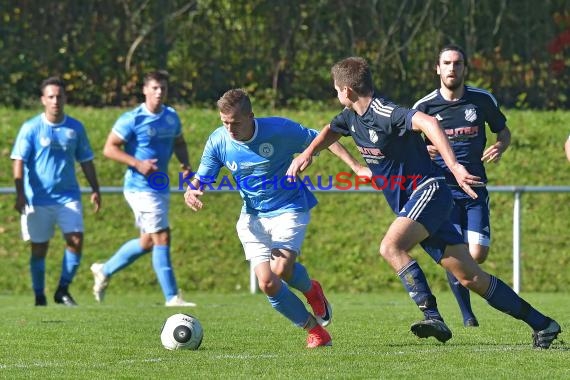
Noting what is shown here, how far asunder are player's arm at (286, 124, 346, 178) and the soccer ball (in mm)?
1155

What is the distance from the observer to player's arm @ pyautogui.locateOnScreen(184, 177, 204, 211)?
8297mm

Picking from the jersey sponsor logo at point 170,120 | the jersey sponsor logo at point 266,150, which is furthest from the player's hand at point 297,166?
the jersey sponsor logo at point 170,120

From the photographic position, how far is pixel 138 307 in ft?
43.2

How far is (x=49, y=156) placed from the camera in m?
13.6

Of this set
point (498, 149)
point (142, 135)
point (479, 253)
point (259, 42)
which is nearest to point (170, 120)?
point (142, 135)

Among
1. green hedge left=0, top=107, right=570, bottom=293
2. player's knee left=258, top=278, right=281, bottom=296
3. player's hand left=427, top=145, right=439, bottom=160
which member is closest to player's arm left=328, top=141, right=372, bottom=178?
player's knee left=258, top=278, right=281, bottom=296

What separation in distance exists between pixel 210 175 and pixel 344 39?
1298 centimetres

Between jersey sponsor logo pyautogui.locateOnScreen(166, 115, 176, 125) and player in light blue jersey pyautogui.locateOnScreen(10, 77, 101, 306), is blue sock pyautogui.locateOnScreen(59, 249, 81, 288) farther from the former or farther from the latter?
jersey sponsor logo pyautogui.locateOnScreen(166, 115, 176, 125)

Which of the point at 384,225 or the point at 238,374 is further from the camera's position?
the point at 384,225

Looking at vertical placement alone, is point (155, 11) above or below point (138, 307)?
above

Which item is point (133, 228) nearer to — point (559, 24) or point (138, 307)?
point (138, 307)

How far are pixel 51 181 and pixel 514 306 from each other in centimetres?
682

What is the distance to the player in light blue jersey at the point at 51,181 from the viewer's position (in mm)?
13516

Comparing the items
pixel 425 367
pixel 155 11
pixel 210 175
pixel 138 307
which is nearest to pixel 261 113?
pixel 155 11
